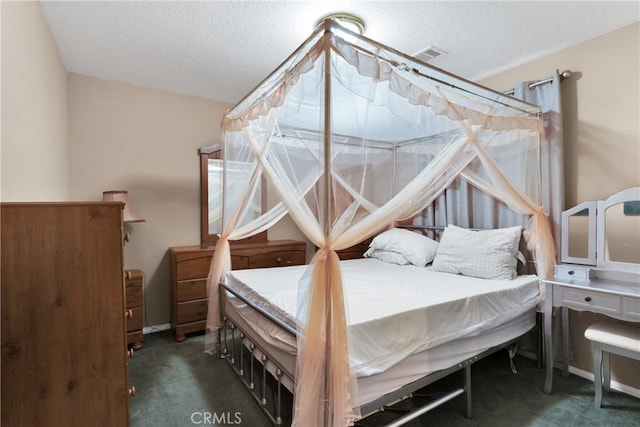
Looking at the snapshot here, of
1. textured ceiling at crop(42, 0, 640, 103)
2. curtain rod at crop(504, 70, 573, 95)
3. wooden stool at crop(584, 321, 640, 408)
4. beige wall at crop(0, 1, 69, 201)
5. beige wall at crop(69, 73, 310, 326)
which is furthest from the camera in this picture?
beige wall at crop(69, 73, 310, 326)

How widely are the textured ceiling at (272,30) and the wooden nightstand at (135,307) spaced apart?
2042mm

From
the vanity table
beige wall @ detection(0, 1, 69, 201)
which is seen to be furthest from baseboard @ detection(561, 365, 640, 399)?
beige wall @ detection(0, 1, 69, 201)

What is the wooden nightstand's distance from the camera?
9.86ft

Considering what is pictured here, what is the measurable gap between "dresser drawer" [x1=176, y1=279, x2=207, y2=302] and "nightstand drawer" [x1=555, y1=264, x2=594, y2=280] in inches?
126

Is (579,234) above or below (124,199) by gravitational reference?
below

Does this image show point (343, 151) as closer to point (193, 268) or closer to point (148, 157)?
point (193, 268)

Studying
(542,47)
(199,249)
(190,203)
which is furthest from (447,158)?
(190,203)

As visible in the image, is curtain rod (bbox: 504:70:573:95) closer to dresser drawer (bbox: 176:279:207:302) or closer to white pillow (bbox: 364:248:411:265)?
white pillow (bbox: 364:248:411:265)

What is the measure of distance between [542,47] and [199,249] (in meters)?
3.75

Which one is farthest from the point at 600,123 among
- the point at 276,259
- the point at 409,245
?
the point at 276,259

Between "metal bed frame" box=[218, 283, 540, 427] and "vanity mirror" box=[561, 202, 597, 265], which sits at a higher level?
"vanity mirror" box=[561, 202, 597, 265]

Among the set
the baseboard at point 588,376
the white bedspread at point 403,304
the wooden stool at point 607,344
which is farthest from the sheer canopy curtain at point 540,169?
the baseboard at point 588,376

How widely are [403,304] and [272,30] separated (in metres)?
2.16

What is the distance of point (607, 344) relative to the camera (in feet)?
6.81
